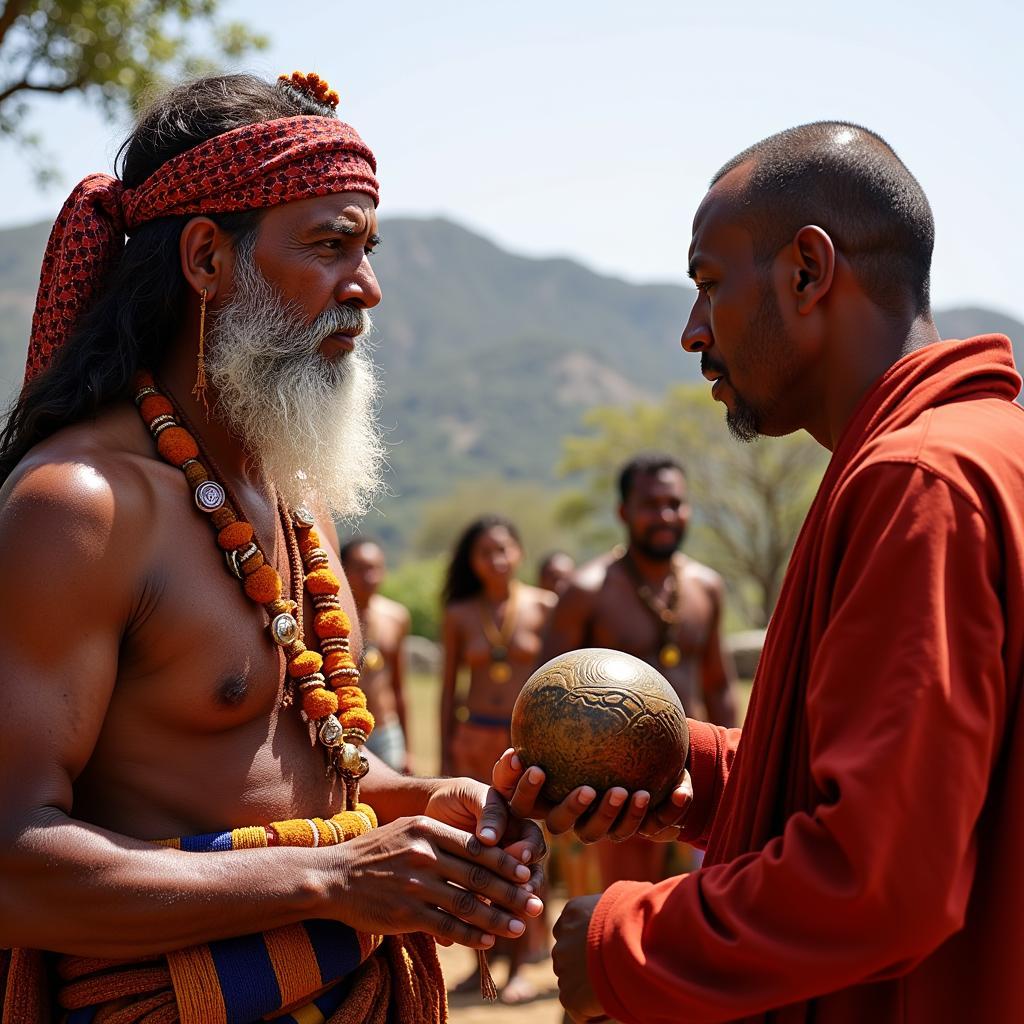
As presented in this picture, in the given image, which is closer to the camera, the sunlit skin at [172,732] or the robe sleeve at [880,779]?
the robe sleeve at [880,779]

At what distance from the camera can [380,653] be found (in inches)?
404

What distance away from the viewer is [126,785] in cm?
292

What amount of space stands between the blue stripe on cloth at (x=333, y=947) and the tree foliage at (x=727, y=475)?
43290 mm

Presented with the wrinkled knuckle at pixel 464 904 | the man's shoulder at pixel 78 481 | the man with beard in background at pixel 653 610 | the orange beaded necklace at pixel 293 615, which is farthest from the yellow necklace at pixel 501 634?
the man's shoulder at pixel 78 481

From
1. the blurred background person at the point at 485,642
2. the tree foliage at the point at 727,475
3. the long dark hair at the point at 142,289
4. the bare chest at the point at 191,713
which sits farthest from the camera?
the tree foliage at the point at 727,475

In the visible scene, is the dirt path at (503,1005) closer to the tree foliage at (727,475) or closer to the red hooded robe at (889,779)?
the red hooded robe at (889,779)

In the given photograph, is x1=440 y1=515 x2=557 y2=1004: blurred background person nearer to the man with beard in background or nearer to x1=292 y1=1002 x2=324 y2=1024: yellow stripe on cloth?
the man with beard in background

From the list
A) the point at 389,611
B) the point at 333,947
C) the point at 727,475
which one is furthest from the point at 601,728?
the point at 727,475

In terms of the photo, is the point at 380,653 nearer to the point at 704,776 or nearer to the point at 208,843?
the point at 704,776

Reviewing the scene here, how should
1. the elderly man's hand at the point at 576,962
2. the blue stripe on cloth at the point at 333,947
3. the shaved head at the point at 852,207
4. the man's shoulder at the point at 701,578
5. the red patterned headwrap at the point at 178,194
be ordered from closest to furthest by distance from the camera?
the elderly man's hand at the point at 576,962 → the shaved head at the point at 852,207 → the blue stripe on cloth at the point at 333,947 → the red patterned headwrap at the point at 178,194 → the man's shoulder at the point at 701,578

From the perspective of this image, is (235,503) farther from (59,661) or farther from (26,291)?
(26,291)

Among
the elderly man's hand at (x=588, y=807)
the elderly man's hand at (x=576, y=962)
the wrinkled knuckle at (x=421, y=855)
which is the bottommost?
the elderly man's hand at (x=576, y=962)

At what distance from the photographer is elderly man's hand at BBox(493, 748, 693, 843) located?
2982 mm

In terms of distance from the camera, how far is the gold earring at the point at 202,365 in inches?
131
